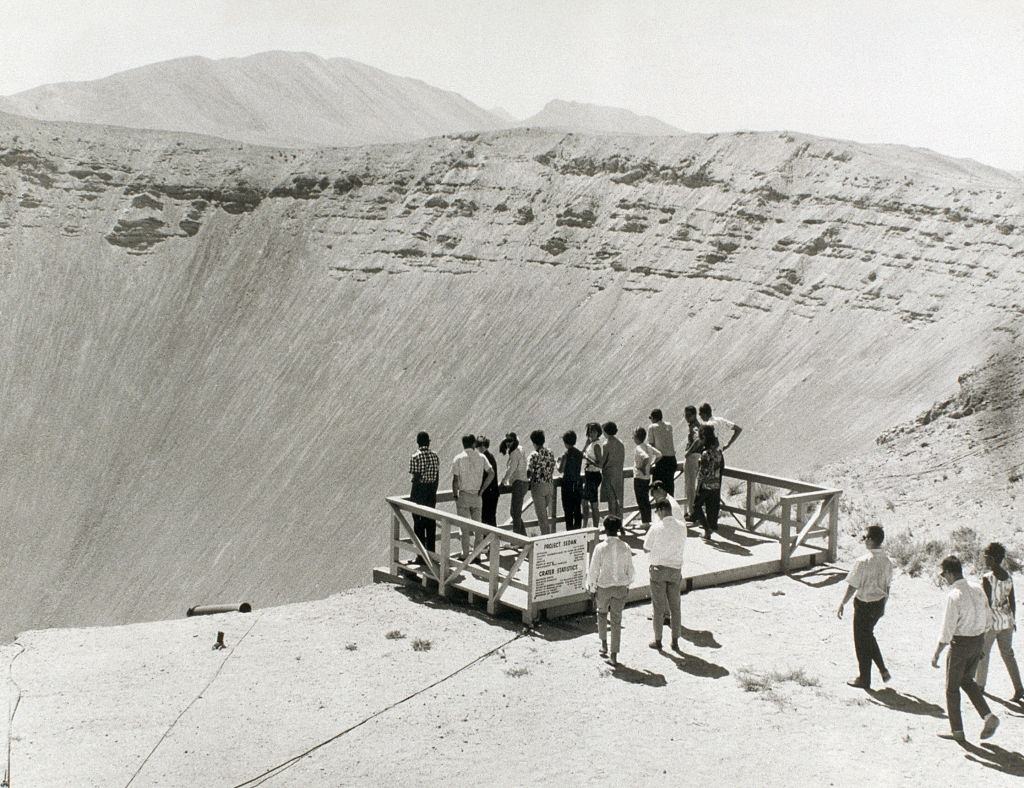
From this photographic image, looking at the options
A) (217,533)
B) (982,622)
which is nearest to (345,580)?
(217,533)

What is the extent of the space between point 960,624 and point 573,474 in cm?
582

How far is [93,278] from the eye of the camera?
4178cm

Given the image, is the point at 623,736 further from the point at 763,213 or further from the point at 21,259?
the point at 21,259

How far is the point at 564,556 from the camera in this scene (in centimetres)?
1173

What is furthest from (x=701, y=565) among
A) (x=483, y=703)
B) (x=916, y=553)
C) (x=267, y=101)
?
(x=267, y=101)

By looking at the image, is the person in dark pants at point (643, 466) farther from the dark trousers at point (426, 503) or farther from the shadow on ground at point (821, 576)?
the dark trousers at point (426, 503)

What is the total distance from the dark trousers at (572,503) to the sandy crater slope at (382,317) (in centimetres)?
1196

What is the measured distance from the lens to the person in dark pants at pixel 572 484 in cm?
1374

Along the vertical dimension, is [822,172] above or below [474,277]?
above

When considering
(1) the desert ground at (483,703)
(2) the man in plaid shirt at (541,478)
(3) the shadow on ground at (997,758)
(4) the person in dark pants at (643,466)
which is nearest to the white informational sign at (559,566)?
(1) the desert ground at (483,703)

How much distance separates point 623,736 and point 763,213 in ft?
91.6

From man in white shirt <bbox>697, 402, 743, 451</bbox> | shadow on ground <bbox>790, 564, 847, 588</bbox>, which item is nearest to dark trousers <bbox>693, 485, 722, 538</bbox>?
man in white shirt <bbox>697, 402, 743, 451</bbox>

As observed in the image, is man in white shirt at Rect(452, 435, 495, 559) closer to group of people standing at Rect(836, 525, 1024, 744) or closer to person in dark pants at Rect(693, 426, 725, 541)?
person in dark pants at Rect(693, 426, 725, 541)

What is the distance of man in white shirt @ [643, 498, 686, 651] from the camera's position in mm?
10477
